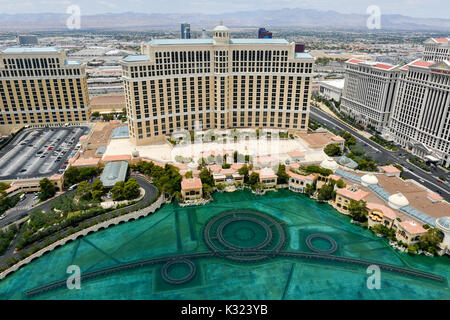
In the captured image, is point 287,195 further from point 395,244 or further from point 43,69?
point 43,69

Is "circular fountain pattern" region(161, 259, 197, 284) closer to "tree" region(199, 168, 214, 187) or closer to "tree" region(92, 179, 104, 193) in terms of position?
"tree" region(199, 168, 214, 187)

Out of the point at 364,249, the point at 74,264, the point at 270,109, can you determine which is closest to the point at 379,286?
the point at 364,249

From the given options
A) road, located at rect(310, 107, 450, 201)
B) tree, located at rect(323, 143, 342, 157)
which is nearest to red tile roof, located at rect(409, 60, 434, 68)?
road, located at rect(310, 107, 450, 201)

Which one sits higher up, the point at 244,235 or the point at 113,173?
the point at 113,173

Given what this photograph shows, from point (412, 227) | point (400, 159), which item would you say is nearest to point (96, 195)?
point (412, 227)

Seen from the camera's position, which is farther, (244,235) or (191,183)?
(191,183)

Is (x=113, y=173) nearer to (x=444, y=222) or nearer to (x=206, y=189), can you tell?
(x=206, y=189)
